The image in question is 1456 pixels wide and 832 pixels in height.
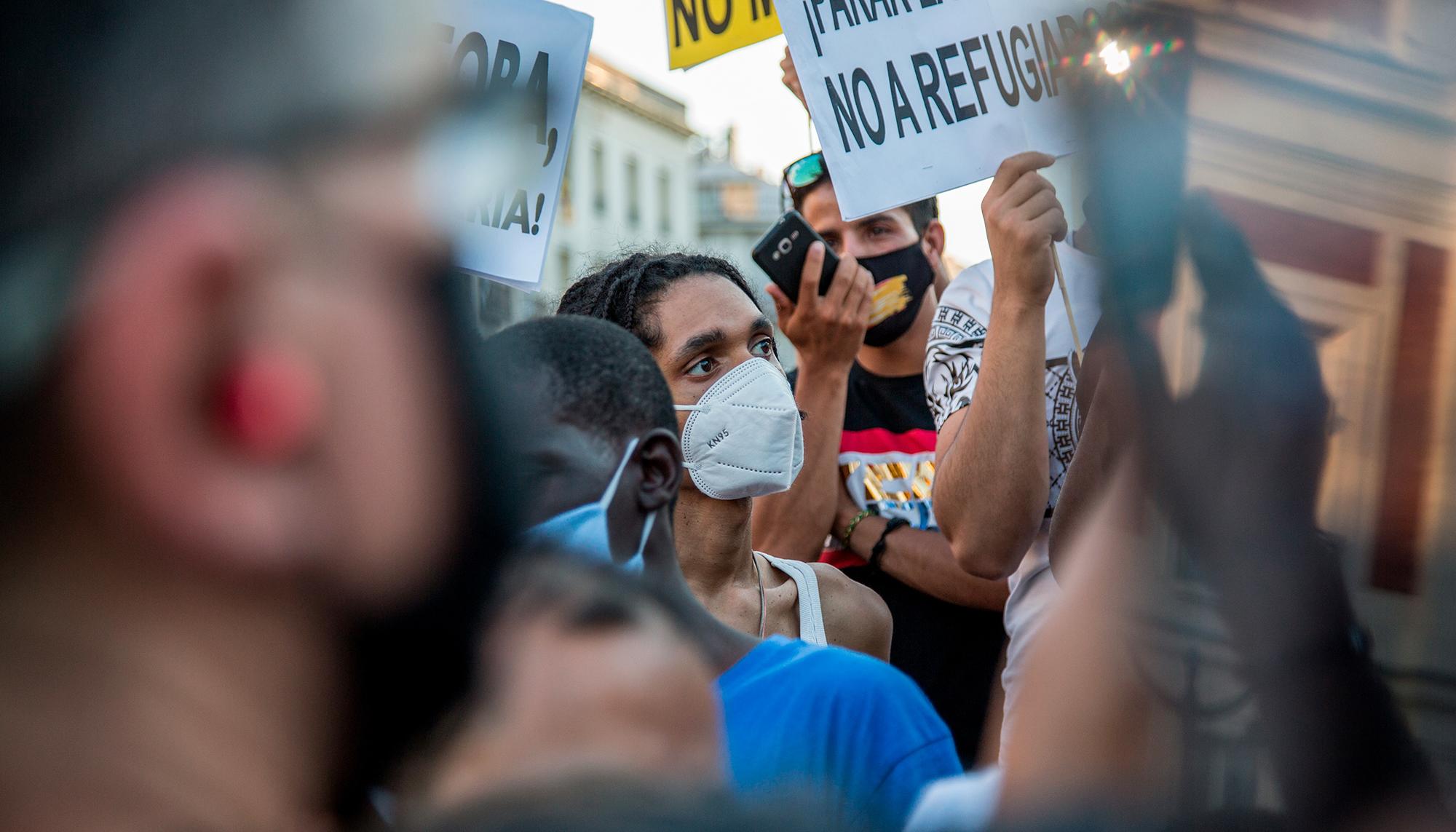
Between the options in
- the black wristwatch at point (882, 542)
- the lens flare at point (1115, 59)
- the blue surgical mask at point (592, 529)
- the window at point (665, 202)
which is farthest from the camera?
the window at point (665, 202)

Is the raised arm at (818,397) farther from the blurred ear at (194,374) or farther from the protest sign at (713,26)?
the blurred ear at (194,374)

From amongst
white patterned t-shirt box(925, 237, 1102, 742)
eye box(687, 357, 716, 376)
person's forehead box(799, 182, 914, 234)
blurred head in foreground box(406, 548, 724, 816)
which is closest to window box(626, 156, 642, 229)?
person's forehead box(799, 182, 914, 234)

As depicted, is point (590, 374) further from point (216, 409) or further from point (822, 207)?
point (822, 207)

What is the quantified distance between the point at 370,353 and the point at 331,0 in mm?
206

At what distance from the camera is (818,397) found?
386 centimetres

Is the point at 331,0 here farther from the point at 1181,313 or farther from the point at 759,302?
the point at 759,302

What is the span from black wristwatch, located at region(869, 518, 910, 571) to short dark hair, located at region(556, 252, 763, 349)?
0.85 m

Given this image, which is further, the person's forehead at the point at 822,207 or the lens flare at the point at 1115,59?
the person's forehead at the point at 822,207

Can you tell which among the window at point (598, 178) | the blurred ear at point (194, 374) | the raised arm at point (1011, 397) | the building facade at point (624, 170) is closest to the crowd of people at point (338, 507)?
the blurred ear at point (194, 374)

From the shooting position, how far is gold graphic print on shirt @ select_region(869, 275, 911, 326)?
4.14m

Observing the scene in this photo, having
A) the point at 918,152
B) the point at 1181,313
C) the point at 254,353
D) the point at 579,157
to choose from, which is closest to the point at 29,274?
the point at 254,353

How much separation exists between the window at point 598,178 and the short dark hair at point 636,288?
48.0 m

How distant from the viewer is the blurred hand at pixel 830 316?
3857 mm

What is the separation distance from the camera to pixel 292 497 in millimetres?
682
